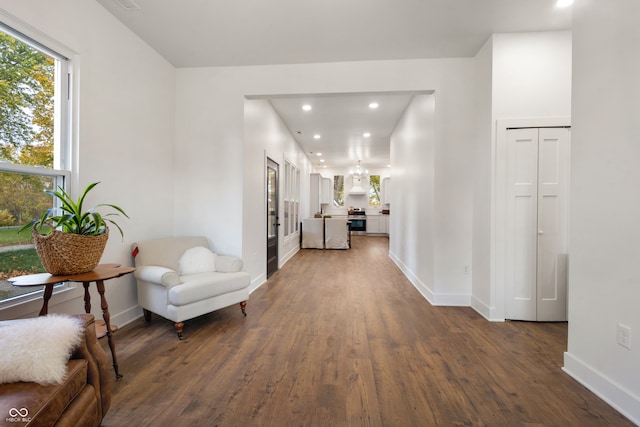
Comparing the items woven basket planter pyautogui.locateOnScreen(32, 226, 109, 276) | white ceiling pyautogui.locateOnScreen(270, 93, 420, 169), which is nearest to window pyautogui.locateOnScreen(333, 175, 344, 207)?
white ceiling pyautogui.locateOnScreen(270, 93, 420, 169)

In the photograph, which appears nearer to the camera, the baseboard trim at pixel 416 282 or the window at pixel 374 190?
the baseboard trim at pixel 416 282

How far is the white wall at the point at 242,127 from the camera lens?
339 centimetres

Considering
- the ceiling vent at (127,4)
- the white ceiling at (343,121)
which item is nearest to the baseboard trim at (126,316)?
the ceiling vent at (127,4)

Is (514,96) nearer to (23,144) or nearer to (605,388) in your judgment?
(605,388)

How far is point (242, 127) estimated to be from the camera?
362cm

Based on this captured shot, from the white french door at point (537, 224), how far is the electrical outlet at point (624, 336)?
1289 millimetres

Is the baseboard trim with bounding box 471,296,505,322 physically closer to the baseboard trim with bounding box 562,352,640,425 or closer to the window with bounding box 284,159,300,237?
the baseboard trim with bounding box 562,352,640,425

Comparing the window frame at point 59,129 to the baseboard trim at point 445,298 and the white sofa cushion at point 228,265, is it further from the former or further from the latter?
the baseboard trim at point 445,298

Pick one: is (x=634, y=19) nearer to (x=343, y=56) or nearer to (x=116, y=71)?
(x=343, y=56)

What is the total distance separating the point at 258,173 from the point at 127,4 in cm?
229

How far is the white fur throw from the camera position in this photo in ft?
3.53

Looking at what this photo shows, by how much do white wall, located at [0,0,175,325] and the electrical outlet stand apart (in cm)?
380

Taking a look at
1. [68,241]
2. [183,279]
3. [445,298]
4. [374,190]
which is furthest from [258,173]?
[374,190]

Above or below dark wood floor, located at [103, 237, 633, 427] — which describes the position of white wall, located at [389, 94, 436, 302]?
above
